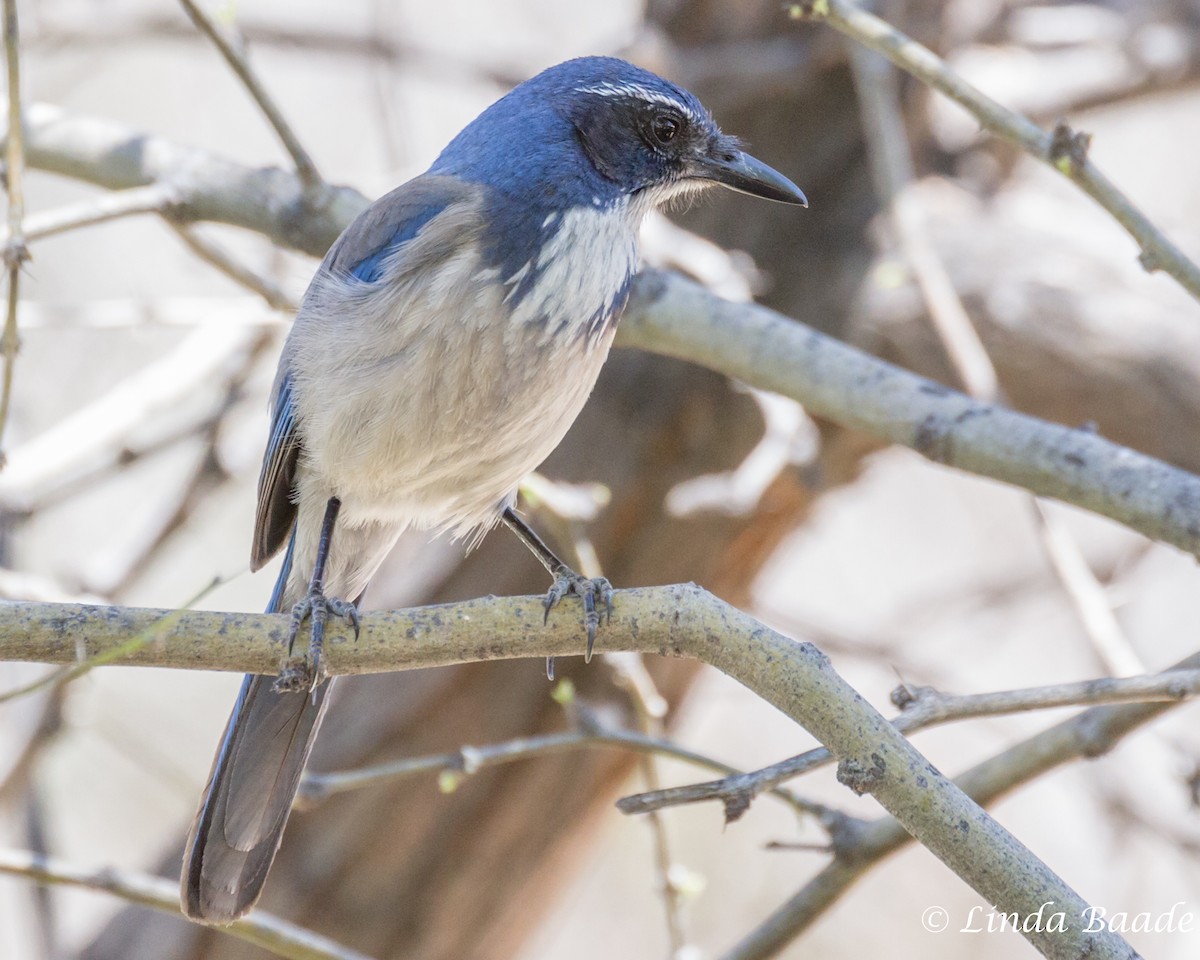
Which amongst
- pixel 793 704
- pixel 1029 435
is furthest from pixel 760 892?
pixel 793 704

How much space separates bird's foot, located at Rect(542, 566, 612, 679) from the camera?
240 cm

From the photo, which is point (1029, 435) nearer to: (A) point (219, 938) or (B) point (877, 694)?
(A) point (219, 938)

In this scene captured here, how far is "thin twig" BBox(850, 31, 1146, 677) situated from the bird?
2.25ft

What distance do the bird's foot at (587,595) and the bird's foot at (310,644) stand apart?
0.40 meters

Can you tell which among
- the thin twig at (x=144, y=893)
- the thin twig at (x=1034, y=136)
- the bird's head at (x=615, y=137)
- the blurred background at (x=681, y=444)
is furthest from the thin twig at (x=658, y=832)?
the thin twig at (x=1034, y=136)

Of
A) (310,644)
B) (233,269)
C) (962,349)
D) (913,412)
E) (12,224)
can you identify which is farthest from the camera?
(962,349)

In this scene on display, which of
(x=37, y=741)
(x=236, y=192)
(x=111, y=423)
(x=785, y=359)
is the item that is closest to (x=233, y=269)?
(x=236, y=192)

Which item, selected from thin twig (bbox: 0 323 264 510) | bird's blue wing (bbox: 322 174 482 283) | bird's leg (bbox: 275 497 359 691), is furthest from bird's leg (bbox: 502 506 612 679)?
thin twig (bbox: 0 323 264 510)

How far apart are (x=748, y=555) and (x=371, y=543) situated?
1.79 metres

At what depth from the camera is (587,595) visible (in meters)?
2.67

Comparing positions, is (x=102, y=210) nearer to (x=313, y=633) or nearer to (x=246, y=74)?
(x=246, y=74)

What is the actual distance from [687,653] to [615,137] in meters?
1.62

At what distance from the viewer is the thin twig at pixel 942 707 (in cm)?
216

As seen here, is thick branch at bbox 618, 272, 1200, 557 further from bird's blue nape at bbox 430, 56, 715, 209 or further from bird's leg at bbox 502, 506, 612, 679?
bird's leg at bbox 502, 506, 612, 679
